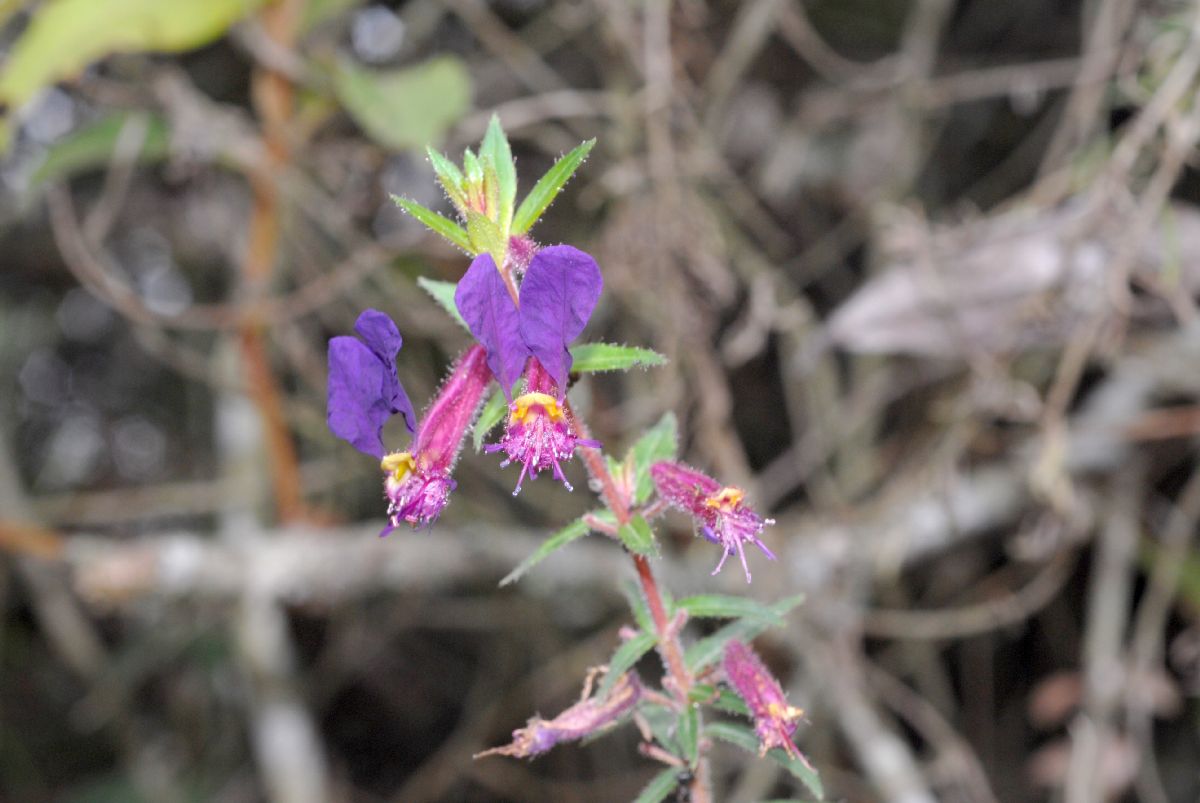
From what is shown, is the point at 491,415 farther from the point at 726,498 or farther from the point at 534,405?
the point at 726,498

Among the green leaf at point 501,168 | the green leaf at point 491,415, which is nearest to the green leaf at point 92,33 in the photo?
the green leaf at point 501,168

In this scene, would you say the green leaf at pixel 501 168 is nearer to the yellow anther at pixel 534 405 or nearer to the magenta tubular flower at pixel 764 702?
the yellow anther at pixel 534 405

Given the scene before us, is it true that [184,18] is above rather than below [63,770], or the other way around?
above

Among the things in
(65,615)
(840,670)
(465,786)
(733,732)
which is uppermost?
(65,615)

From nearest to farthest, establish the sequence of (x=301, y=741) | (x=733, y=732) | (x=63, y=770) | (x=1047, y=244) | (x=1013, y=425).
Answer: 1. (x=733, y=732)
2. (x=1047, y=244)
3. (x=1013, y=425)
4. (x=301, y=741)
5. (x=63, y=770)

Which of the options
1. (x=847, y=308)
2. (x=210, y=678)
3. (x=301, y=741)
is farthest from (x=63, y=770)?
(x=847, y=308)

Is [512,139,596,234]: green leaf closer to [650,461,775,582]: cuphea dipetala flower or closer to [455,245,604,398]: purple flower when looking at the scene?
[455,245,604,398]: purple flower

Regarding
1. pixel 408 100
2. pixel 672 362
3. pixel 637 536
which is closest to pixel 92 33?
pixel 408 100

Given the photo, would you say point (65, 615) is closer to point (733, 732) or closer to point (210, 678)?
point (210, 678)
